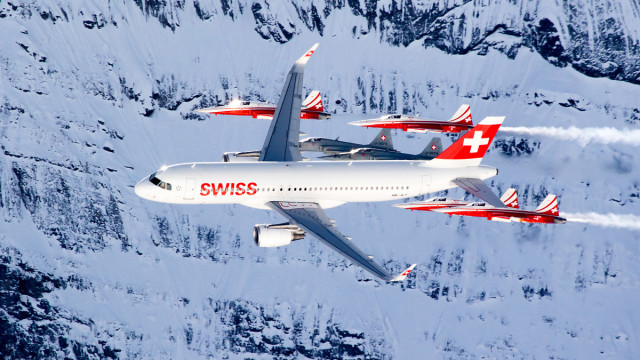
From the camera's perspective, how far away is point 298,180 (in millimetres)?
115625

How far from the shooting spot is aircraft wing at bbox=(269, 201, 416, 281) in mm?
103394

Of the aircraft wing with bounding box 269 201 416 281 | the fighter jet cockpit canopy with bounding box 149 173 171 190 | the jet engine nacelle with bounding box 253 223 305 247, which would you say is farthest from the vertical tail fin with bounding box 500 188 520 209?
the fighter jet cockpit canopy with bounding box 149 173 171 190

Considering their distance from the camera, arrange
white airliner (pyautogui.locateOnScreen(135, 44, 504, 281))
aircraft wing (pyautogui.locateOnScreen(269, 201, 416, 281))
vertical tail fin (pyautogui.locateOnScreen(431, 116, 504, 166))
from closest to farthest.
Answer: aircraft wing (pyautogui.locateOnScreen(269, 201, 416, 281))
white airliner (pyautogui.locateOnScreen(135, 44, 504, 281))
vertical tail fin (pyautogui.locateOnScreen(431, 116, 504, 166))

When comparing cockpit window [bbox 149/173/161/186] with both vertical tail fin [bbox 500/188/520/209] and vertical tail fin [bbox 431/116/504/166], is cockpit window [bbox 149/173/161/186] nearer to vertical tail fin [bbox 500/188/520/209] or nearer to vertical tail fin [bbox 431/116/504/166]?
vertical tail fin [bbox 431/116/504/166]

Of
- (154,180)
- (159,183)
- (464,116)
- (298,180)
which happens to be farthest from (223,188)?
(464,116)

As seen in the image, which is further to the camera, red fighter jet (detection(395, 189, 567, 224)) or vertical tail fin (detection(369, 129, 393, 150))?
vertical tail fin (detection(369, 129, 393, 150))

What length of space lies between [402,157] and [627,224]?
35.6 meters

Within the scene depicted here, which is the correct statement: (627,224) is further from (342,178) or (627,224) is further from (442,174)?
(342,178)

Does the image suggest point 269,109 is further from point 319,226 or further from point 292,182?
point 319,226

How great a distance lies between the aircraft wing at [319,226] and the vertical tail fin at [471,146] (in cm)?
1832

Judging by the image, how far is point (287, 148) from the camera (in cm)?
12281

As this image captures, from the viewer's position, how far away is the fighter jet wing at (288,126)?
12231 centimetres

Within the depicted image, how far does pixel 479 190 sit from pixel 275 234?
28.1 meters

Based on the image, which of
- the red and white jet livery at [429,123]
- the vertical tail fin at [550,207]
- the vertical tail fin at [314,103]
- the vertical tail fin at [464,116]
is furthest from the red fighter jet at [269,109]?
the vertical tail fin at [550,207]
